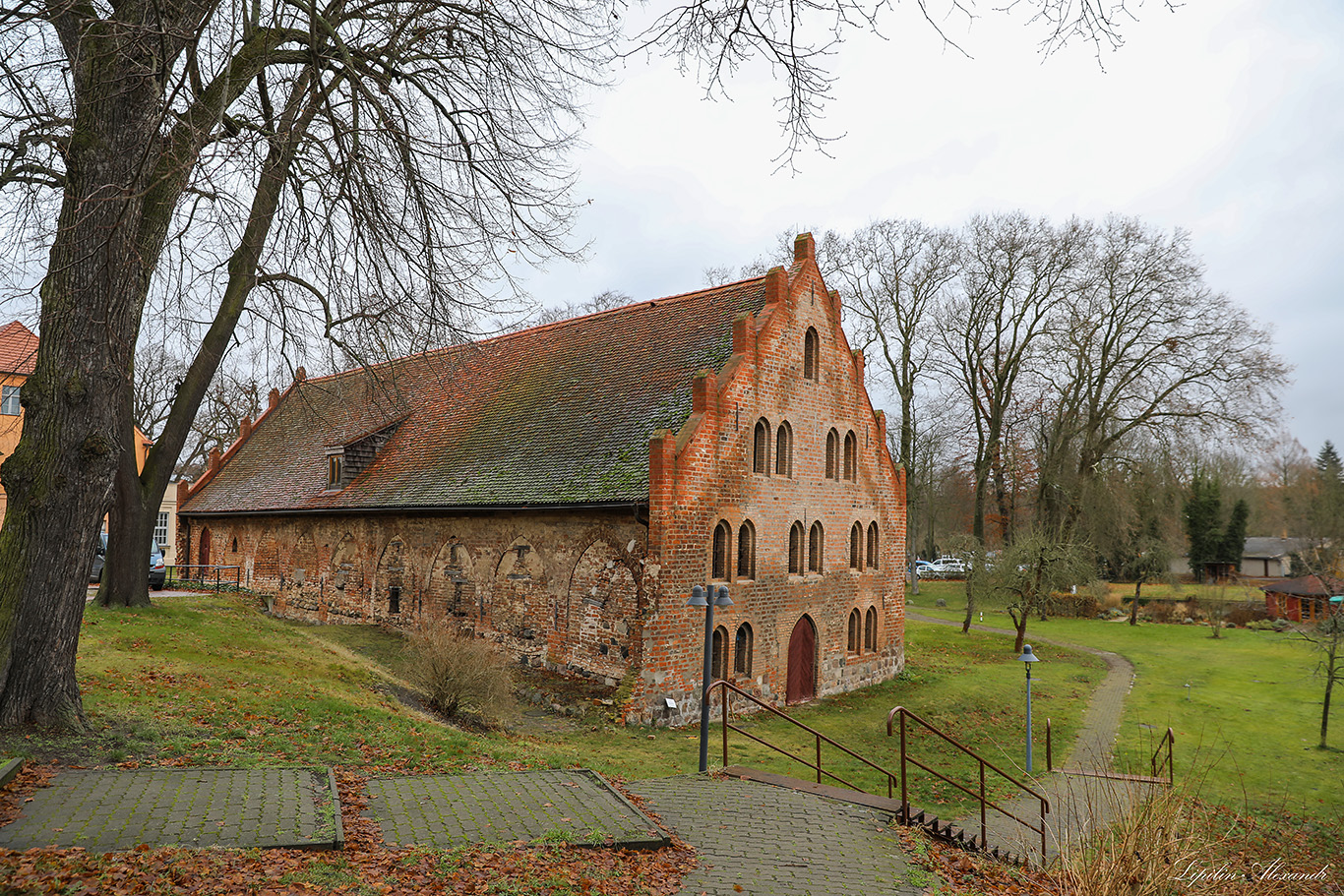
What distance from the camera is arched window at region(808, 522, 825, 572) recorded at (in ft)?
63.1

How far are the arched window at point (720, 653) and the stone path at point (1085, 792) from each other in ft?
17.8

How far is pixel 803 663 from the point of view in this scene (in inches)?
739

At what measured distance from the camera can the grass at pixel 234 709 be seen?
8727 millimetres

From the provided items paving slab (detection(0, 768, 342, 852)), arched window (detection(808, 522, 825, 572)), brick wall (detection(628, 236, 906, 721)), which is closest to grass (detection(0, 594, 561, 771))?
paving slab (detection(0, 768, 342, 852))

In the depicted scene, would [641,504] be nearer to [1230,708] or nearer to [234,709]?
[234,709]

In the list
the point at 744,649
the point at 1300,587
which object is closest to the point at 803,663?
the point at 744,649

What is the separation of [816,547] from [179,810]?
574 inches

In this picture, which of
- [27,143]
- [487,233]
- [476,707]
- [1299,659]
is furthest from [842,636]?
[1299,659]

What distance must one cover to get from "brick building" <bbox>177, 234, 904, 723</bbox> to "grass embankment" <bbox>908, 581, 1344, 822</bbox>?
706 cm

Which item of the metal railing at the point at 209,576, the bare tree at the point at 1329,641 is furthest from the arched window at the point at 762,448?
the metal railing at the point at 209,576

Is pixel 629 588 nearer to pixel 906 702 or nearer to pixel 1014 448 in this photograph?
pixel 906 702

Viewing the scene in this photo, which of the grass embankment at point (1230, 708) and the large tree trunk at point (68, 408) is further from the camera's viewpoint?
the grass embankment at point (1230, 708)

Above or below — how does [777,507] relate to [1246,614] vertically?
above

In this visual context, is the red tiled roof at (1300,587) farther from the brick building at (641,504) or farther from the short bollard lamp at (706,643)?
the short bollard lamp at (706,643)
